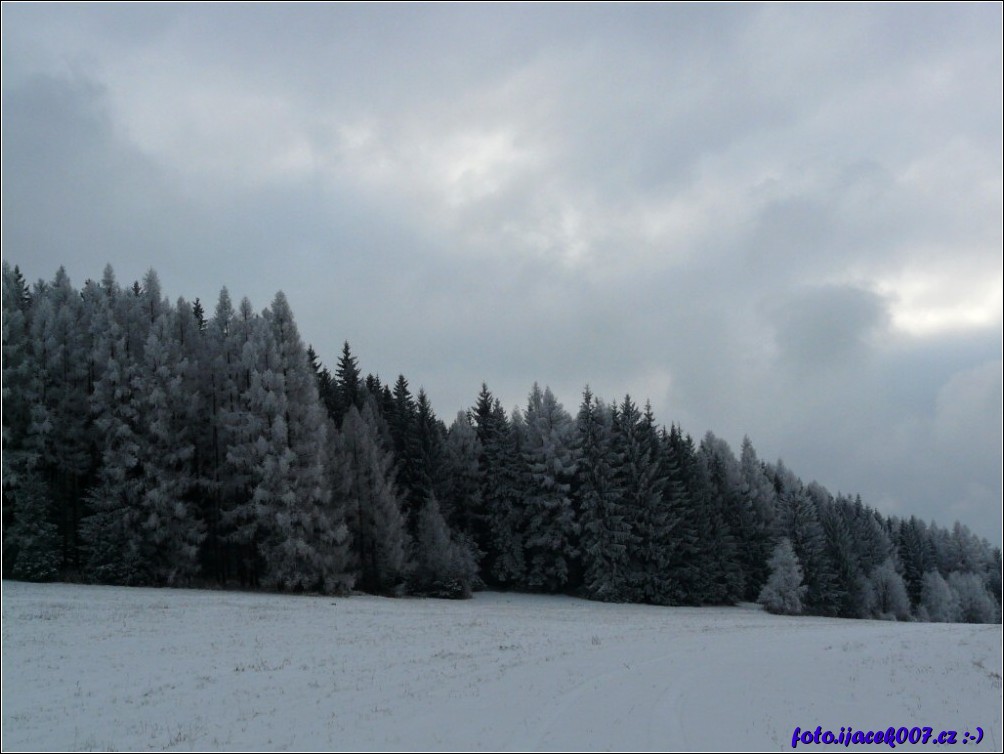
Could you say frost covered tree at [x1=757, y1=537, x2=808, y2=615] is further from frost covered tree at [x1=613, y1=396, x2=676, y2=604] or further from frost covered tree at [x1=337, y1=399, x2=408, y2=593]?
frost covered tree at [x1=337, y1=399, x2=408, y2=593]

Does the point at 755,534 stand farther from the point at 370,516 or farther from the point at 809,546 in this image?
the point at 370,516

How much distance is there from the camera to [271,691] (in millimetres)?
18328

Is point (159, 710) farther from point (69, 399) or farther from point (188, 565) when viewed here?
point (69, 399)

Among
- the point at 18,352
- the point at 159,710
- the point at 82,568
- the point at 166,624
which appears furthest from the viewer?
the point at 18,352

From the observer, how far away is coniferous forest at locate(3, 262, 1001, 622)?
42.6 meters

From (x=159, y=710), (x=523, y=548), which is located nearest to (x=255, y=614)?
(x=159, y=710)

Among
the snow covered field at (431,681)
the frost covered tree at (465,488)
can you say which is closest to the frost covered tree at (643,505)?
the frost covered tree at (465,488)

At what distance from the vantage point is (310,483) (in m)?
45.1

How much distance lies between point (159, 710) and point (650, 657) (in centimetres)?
1440

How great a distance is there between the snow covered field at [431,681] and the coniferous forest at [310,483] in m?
8.44

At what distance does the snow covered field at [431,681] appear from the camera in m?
14.6

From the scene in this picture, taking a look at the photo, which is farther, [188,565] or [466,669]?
[188,565]

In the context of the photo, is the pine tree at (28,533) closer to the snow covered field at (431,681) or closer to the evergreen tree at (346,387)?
the snow covered field at (431,681)

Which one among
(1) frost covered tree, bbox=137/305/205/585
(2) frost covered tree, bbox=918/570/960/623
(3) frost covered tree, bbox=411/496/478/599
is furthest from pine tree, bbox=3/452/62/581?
(2) frost covered tree, bbox=918/570/960/623
